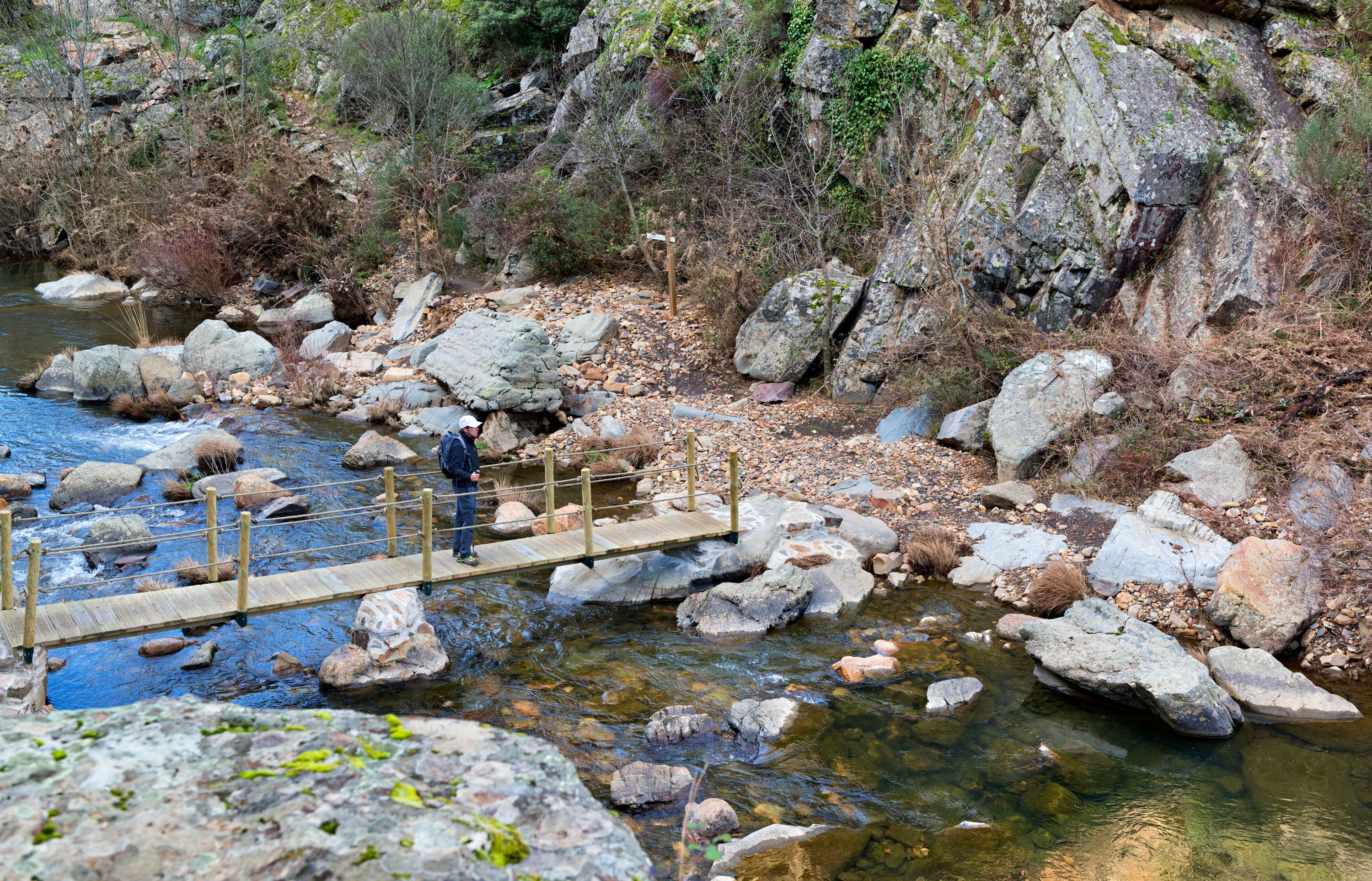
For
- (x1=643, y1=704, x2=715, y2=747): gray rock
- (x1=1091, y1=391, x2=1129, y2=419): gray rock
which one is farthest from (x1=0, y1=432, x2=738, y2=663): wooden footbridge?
(x1=1091, y1=391, x2=1129, y2=419): gray rock

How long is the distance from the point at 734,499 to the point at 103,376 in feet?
45.7

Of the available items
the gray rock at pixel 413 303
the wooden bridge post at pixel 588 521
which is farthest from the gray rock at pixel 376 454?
the gray rock at pixel 413 303

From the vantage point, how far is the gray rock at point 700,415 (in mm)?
15938

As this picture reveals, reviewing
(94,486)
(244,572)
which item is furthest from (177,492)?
(244,572)

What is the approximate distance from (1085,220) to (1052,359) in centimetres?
264

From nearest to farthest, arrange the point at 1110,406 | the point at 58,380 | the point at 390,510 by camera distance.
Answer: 1. the point at 390,510
2. the point at 1110,406
3. the point at 58,380

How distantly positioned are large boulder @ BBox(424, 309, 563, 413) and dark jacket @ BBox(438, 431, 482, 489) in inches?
224

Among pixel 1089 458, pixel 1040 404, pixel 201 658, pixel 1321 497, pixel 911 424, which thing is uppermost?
pixel 1040 404

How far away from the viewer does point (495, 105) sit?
90.0 ft

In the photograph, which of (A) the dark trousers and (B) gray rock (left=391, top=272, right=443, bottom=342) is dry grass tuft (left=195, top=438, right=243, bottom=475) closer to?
(A) the dark trousers

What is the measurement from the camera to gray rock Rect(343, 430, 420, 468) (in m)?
15.1

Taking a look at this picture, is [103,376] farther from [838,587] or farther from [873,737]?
[873,737]

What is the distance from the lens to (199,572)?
10766 millimetres

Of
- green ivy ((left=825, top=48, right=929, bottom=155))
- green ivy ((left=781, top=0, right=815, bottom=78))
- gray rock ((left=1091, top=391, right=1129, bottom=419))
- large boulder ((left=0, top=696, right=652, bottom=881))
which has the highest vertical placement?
green ivy ((left=781, top=0, right=815, bottom=78))
